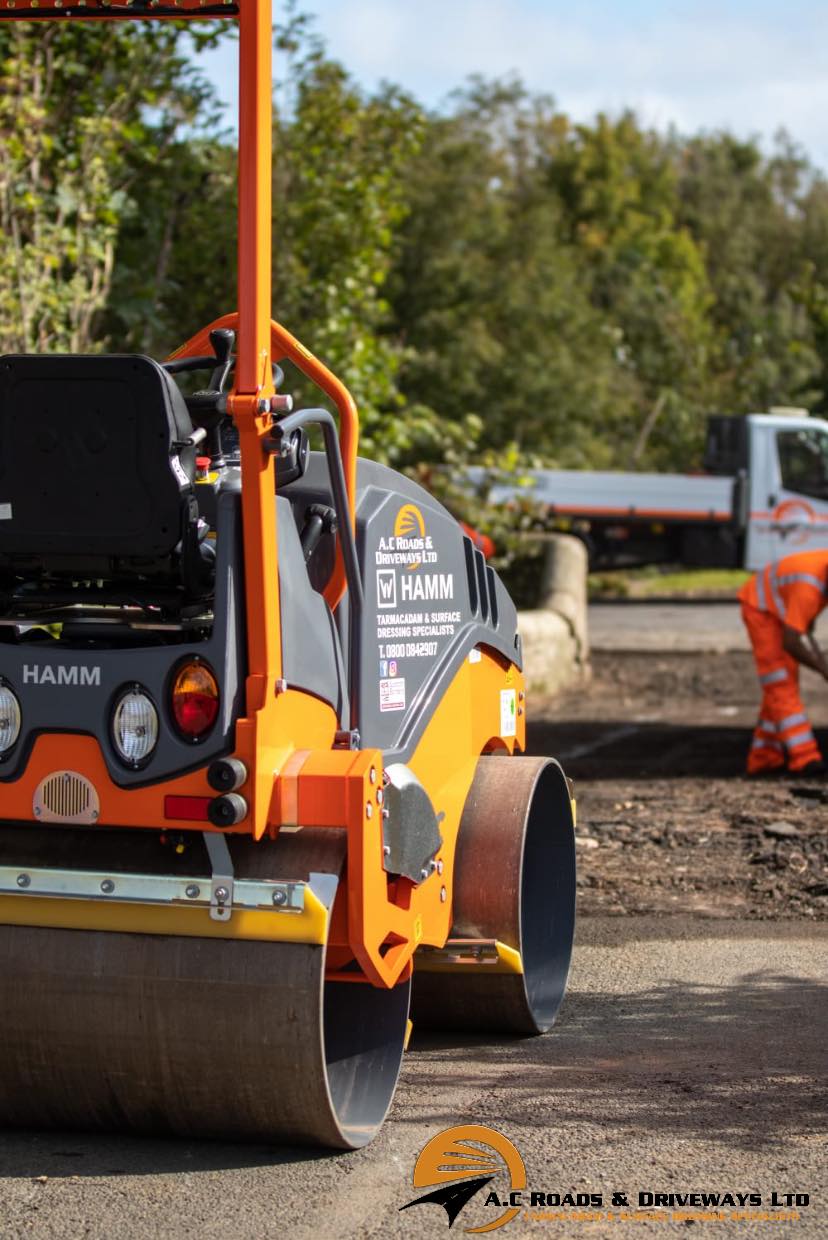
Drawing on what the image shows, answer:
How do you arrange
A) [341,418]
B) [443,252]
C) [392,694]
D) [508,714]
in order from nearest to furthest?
[341,418], [392,694], [508,714], [443,252]

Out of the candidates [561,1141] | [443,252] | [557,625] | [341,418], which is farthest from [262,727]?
[443,252]

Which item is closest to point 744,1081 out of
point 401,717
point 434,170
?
point 401,717

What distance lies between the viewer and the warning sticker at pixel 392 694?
4453mm

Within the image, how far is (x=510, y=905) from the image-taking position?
16.2 feet

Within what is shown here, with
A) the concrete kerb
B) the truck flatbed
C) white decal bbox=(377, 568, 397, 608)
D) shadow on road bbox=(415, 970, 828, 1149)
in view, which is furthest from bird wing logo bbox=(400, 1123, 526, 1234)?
the truck flatbed

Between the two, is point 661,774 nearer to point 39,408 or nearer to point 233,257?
point 233,257

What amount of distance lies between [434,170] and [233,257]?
15.6 m

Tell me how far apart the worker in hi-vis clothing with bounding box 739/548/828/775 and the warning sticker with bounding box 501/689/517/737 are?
4980mm

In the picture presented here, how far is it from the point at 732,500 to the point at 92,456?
20.0 metres

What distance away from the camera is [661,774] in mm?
10359

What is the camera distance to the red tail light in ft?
12.5

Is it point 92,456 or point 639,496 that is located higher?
point 92,456

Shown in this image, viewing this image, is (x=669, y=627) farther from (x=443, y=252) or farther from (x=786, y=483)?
(x=443, y=252)

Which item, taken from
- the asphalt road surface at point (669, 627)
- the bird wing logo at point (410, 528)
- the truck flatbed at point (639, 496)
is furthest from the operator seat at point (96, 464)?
the truck flatbed at point (639, 496)
